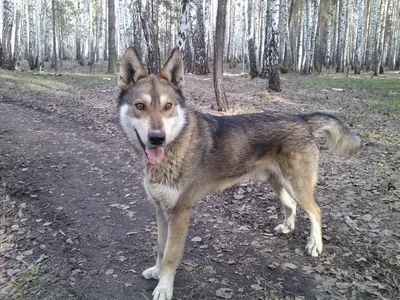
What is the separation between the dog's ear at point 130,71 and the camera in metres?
3.62

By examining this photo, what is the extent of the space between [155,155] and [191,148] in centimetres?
51

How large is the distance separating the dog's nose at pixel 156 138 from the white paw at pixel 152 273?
1.56 metres

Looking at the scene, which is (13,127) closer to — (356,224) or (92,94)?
(92,94)

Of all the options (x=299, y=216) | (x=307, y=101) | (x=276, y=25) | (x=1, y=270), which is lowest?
(x=1, y=270)

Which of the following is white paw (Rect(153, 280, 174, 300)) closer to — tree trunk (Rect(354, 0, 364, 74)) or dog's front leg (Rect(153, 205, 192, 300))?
dog's front leg (Rect(153, 205, 192, 300))

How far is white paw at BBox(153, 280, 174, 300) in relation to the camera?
3430 millimetres

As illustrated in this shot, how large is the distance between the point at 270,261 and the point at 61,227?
295cm

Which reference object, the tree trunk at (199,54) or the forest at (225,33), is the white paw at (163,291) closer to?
the forest at (225,33)

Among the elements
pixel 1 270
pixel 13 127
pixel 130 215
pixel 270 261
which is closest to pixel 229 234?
pixel 270 261

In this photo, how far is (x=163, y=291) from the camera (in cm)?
345

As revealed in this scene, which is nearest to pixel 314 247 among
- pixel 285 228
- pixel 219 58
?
pixel 285 228

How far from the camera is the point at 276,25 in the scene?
13.9m

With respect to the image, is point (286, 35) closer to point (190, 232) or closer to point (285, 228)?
point (285, 228)

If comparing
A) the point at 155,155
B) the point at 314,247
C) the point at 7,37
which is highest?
the point at 7,37
